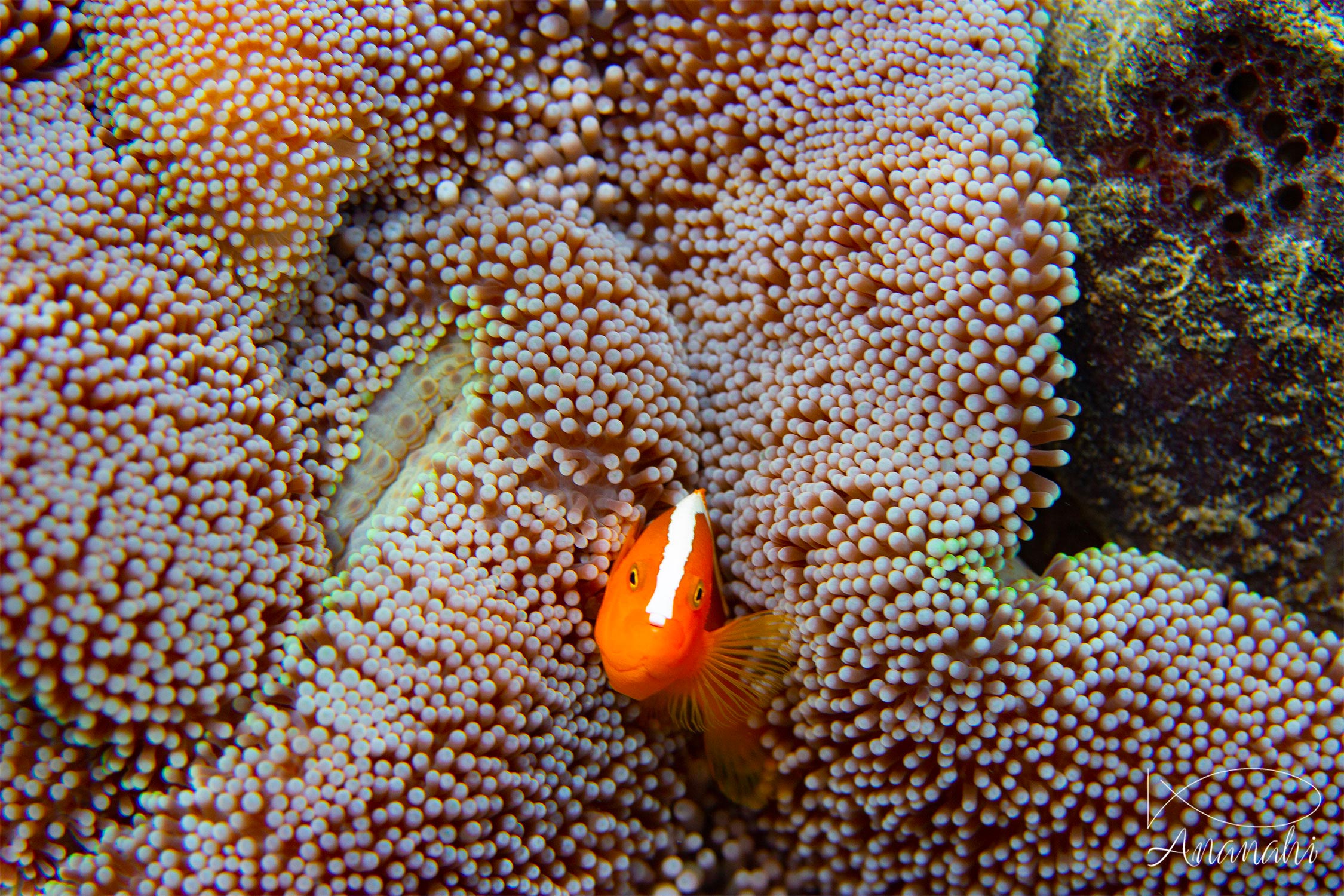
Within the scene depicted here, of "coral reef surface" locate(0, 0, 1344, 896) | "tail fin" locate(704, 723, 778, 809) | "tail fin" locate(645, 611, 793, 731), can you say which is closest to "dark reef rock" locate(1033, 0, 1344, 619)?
"coral reef surface" locate(0, 0, 1344, 896)

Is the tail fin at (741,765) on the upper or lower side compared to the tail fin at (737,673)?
lower

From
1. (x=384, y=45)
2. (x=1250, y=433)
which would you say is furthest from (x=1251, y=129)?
(x=384, y=45)

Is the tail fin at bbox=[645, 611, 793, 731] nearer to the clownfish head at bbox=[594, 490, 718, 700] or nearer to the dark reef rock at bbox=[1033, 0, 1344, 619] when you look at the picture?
the clownfish head at bbox=[594, 490, 718, 700]

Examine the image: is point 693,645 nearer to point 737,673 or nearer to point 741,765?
point 737,673

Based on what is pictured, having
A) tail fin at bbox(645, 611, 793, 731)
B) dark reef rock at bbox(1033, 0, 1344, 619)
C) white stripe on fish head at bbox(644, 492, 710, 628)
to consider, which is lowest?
tail fin at bbox(645, 611, 793, 731)

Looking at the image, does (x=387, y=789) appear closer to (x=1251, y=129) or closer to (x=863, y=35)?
(x=863, y=35)

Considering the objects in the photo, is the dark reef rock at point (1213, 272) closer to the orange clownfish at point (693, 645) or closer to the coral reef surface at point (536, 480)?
the coral reef surface at point (536, 480)

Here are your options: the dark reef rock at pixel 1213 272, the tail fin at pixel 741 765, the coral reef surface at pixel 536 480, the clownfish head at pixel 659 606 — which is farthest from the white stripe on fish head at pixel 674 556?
the dark reef rock at pixel 1213 272
